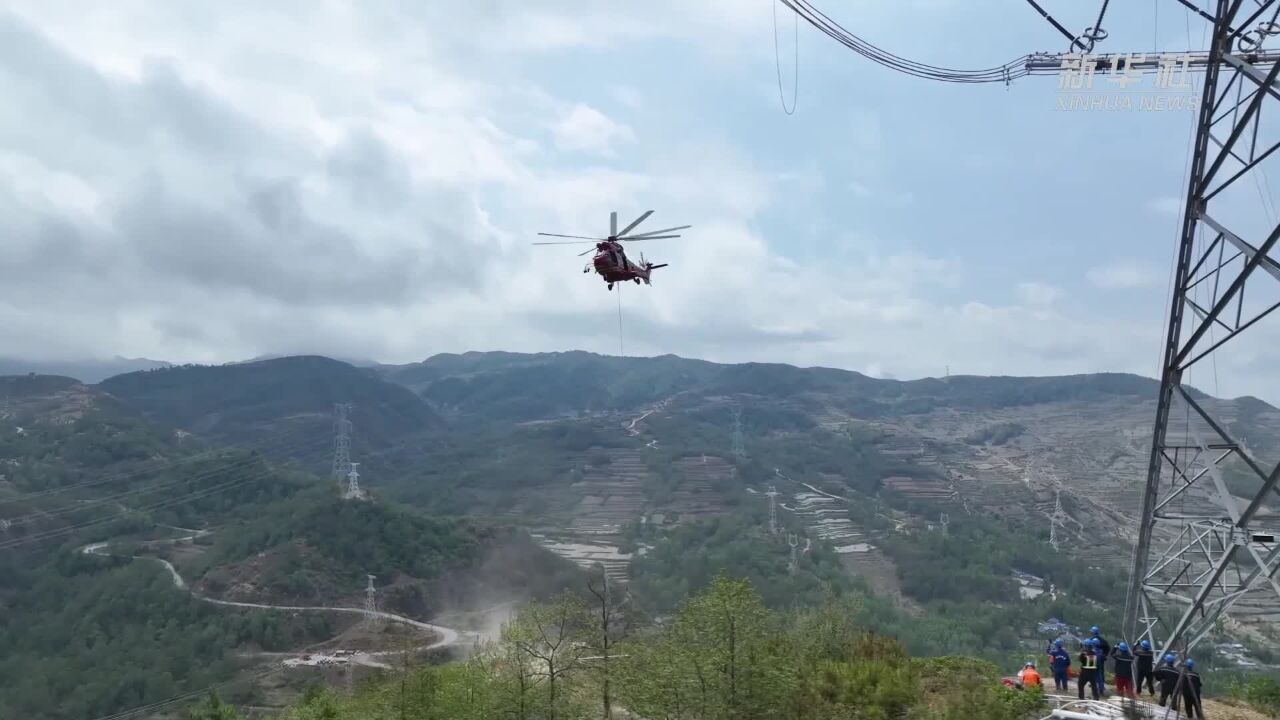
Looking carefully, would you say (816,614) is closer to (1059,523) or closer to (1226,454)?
(1226,454)

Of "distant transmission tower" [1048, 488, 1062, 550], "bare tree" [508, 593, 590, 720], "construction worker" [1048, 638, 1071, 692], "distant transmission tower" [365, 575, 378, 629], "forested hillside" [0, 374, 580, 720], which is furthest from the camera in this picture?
"distant transmission tower" [1048, 488, 1062, 550]

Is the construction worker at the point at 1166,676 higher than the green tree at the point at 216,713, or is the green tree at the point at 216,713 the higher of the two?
the construction worker at the point at 1166,676

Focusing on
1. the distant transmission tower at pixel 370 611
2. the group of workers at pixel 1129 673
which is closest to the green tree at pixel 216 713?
the distant transmission tower at pixel 370 611

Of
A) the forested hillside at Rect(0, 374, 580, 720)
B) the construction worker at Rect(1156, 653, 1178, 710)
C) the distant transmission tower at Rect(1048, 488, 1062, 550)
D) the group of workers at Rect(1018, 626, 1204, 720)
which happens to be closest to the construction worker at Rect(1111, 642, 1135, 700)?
the group of workers at Rect(1018, 626, 1204, 720)

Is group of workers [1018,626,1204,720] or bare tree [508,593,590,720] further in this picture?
bare tree [508,593,590,720]

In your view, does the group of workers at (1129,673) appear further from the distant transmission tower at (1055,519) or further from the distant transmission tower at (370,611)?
the distant transmission tower at (1055,519)

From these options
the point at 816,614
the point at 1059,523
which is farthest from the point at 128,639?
the point at 1059,523

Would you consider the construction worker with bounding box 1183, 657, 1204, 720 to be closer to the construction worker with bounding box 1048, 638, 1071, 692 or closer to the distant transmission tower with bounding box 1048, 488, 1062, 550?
the construction worker with bounding box 1048, 638, 1071, 692

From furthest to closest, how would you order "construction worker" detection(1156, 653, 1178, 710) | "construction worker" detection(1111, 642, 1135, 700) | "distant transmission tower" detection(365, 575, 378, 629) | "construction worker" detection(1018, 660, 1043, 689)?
"distant transmission tower" detection(365, 575, 378, 629), "construction worker" detection(1018, 660, 1043, 689), "construction worker" detection(1111, 642, 1135, 700), "construction worker" detection(1156, 653, 1178, 710)

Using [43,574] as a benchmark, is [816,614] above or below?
above
